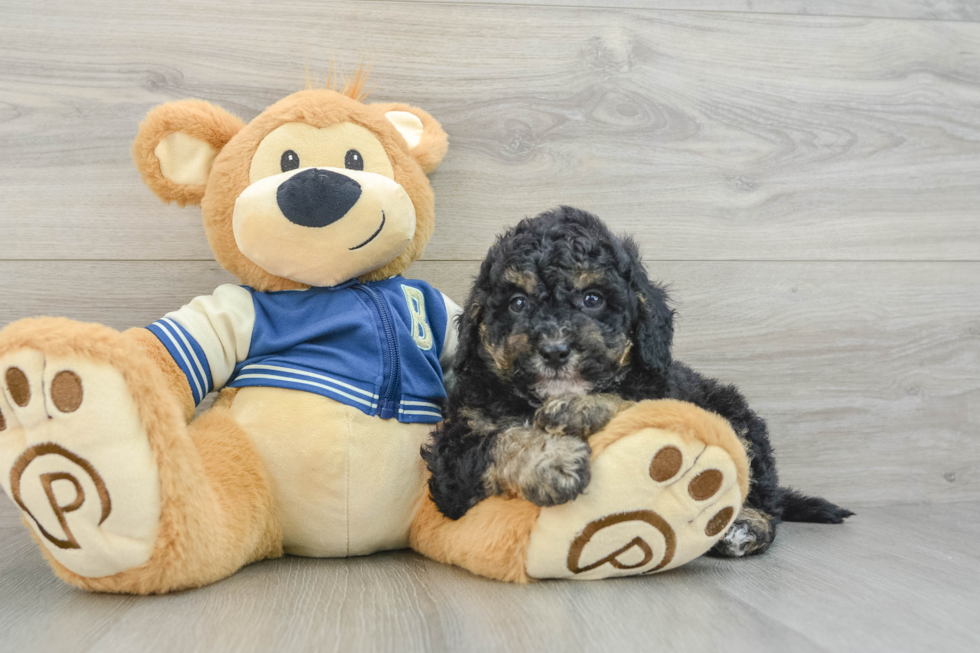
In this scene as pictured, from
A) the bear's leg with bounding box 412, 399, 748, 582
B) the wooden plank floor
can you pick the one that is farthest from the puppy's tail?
the bear's leg with bounding box 412, 399, 748, 582

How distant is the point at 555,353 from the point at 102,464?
0.73 metres

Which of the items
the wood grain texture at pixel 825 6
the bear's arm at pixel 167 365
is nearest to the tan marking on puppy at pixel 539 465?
the bear's arm at pixel 167 365

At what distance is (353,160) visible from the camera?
1.53 metres

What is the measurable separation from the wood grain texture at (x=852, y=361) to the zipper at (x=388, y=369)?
85 cm

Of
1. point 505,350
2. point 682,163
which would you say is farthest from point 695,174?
point 505,350

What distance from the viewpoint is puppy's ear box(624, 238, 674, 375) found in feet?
4.37

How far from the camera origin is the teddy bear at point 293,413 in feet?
3.78

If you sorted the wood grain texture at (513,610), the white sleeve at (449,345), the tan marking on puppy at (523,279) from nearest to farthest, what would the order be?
the wood grain texture at (513,610), the tan marking on puppy at (523,279), the white sleeve at (449,345)

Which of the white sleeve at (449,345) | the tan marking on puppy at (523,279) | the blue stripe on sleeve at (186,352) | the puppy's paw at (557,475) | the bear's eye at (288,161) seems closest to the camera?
the puppy's paw at (557,475)

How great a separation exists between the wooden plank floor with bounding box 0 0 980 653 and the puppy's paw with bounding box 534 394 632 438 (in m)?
0.46

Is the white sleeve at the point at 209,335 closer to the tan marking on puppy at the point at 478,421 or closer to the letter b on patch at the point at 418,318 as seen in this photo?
the letter b on patch at the point at 418,318

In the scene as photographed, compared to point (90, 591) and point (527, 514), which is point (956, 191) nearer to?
point (527, 514)

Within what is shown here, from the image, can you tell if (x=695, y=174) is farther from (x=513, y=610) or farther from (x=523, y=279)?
(x=513, y=610)

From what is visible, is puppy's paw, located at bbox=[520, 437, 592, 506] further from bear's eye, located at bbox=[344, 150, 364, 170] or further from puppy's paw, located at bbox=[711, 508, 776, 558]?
bear's eye, located at bbox=[344, 150, 364, 170]
